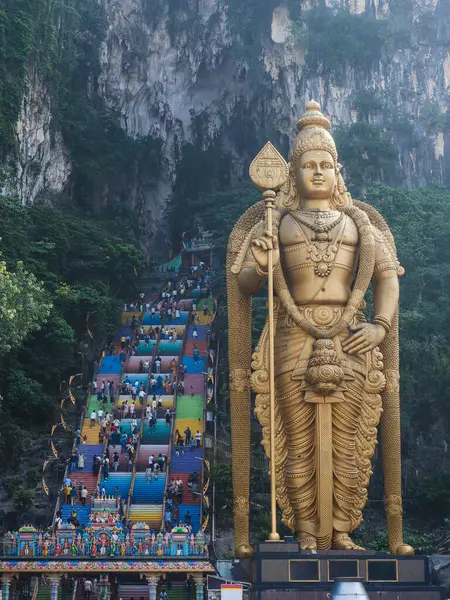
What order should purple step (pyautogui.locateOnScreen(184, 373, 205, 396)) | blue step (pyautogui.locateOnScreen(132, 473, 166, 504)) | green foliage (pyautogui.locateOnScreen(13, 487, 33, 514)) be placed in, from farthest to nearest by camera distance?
purple step (pyautogui.locateOnScreen(184, 373, 205, 396))
green foliage (pyautogui.locateOnScreen(13, 487, 33, 514))
blue step (pyautogui.locateOnScreen(132, 473, 166, 504))

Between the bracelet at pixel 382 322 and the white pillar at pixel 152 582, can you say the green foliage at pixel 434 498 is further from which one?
the bracelet at pixel 382 322

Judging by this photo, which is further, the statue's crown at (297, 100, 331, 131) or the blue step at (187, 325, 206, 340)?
the blue step at (187, 325, 206, 340)

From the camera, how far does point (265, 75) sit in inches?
1535

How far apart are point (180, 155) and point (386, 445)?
30180 mm

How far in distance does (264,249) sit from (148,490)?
11.0m

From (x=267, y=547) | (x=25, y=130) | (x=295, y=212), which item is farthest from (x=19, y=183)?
(x=267, y=547)

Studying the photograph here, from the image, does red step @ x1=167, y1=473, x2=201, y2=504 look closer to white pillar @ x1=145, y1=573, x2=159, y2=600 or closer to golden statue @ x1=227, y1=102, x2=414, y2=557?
white pillar @ x1=145, y1=573, x2=159, y2=600

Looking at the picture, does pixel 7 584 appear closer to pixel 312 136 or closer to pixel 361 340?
pixel 361 340

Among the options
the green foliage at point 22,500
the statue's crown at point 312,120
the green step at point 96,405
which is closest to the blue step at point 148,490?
the green foliage at point 22,500

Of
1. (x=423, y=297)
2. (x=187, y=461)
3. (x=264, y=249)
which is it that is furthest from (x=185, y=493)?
(x=264, y=249)

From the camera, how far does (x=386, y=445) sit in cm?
1123

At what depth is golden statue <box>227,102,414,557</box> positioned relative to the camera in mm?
10586

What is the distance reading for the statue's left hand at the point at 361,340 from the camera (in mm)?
10742

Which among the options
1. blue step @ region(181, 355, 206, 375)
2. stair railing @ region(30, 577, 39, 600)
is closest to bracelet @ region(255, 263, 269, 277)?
stair railing @ region(30, 577, 39, 600)
